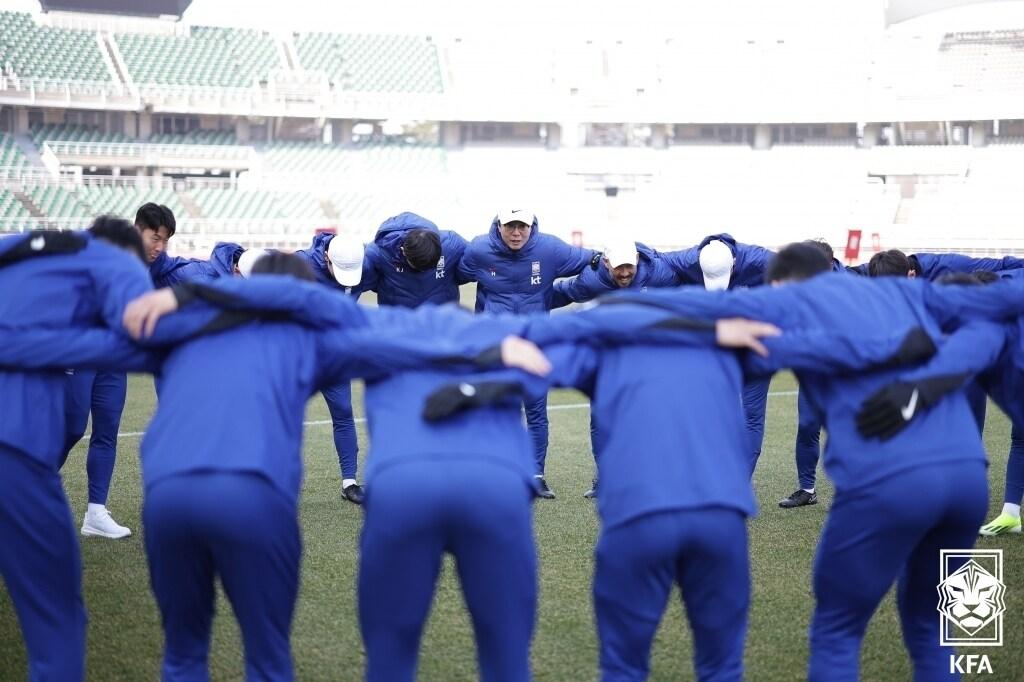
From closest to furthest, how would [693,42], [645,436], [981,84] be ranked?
[645,436] → [981,84] → [693,42]

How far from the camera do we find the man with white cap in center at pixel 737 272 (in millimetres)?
7820

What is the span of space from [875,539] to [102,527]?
5.13 meters

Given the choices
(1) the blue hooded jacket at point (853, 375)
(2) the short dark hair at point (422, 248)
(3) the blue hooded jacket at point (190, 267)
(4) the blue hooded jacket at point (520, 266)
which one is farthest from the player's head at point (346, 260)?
(1) the blue hooded jacket at point (853, 375)

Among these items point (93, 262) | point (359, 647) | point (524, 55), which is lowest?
point (359, 647)

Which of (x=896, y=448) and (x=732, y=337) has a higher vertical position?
(x=732, y=337)

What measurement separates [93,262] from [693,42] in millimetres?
44751

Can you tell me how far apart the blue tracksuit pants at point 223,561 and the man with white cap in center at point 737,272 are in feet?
15.9

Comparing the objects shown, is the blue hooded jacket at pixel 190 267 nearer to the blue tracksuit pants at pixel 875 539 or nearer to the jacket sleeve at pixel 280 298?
the jacket sleeve at pixel 280 298

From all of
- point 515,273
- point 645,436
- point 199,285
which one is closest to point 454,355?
point 645,436

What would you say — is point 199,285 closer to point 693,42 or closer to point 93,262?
point 93,262

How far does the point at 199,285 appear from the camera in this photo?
12.0 feet

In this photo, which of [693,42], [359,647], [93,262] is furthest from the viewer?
[693,42]

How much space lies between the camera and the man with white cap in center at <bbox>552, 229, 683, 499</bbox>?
7.60m

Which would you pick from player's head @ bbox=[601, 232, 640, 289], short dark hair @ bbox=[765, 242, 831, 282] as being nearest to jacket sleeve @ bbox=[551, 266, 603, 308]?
player's head @ bbox=[601, 232, 640, 289]
